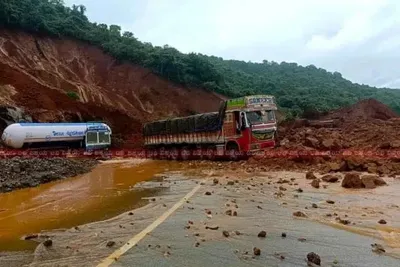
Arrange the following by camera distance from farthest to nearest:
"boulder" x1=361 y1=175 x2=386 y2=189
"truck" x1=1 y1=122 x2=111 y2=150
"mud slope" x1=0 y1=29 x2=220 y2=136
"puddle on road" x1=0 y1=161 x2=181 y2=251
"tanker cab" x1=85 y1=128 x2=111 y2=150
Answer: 1. "mud slope" x1=0 y1=29 x2=220 y2=136
2. "tanker cab" x1=85 y1=128 x2=111 y2=150
3. "truck" x1=1 y1=122 x2=111 y2=150
4. "boulder" x1=361 y1=175 x2=386 y2=189
5. "puddle on road" x1=0 y1=161 x2=181 y2=251

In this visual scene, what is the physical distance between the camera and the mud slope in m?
37.8

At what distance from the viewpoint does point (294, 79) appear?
85.4m

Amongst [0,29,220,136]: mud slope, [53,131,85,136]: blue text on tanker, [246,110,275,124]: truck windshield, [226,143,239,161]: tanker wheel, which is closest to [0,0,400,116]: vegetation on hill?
[0,29,220,136]: mud slope

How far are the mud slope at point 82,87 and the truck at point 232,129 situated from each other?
15595mm

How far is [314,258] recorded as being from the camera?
513 centimetres

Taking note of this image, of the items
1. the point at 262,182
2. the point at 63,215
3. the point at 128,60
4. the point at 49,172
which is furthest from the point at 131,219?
the point at 128,60

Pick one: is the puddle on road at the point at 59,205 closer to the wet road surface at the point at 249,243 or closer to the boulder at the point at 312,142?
the wet road surface at the point at 249,243

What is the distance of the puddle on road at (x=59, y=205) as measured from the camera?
27.2 ft

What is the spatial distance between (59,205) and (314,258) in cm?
792

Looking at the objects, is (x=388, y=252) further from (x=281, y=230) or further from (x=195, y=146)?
(x=195, y=146)

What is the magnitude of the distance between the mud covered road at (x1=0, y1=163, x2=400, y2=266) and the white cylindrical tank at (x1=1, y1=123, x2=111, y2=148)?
19912 millimetres

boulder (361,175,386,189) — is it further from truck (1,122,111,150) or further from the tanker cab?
the tanker cab

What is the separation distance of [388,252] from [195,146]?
66.9 feet

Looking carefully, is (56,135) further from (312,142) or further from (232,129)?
(312,142)
